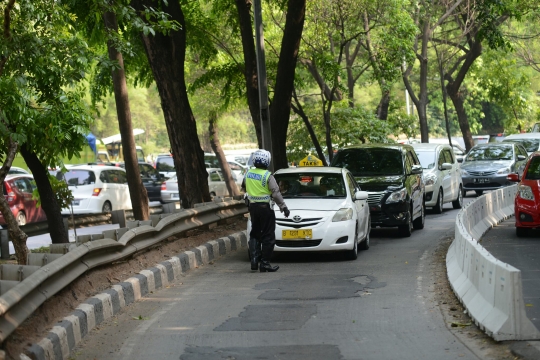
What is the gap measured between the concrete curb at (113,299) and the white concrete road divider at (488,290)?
380 centimetres

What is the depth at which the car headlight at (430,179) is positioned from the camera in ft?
76.8

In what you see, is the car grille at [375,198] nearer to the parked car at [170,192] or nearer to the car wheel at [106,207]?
the car wheel at [106,207]

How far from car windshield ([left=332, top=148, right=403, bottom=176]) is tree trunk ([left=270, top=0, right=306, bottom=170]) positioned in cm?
187

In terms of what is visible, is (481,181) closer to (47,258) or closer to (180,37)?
(180,37)

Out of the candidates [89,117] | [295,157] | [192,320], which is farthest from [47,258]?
[295,157]

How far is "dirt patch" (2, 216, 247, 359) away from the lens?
7.91 meters

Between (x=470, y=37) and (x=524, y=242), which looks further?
(x=470, y=37)

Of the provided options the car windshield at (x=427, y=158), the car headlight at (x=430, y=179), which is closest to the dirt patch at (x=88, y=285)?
the car headlight at (x=430, y=179)

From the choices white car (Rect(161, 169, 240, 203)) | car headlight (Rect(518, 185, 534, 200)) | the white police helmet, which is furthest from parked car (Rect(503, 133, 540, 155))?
the white police helmet

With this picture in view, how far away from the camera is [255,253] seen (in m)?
13.6

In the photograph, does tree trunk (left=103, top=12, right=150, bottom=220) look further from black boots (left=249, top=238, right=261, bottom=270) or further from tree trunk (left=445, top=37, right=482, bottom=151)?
tree trunk (left=445, top=37, right=482, bottom=151)

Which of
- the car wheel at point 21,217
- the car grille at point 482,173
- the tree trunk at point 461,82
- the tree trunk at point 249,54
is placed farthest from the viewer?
the tree trunk at point 461,82

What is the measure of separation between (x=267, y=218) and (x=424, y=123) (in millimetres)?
25086

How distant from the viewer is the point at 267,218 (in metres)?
13.5
